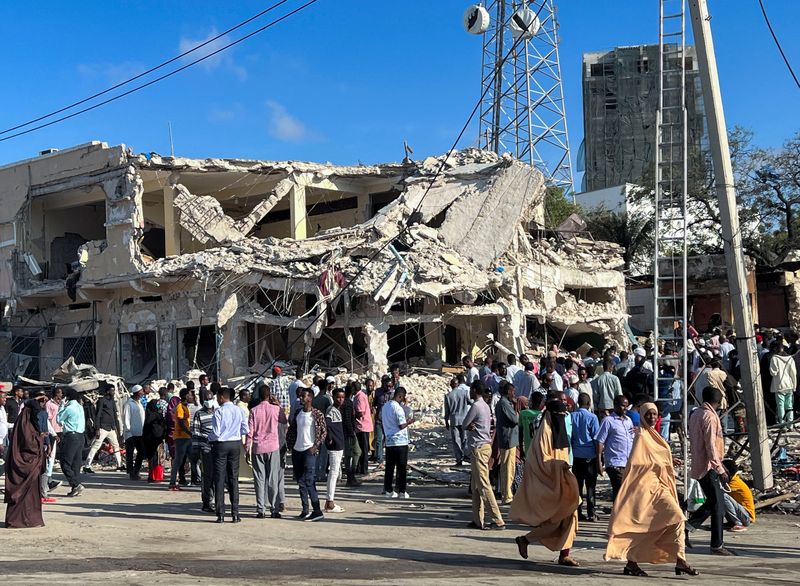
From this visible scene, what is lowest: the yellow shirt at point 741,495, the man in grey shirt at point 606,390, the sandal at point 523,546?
the sandal at point 523,546

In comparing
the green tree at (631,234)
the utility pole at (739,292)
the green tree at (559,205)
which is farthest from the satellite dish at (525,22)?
the utility pole at (739,292)

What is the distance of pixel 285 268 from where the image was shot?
80.6ft

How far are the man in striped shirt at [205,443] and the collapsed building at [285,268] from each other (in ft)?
30.6

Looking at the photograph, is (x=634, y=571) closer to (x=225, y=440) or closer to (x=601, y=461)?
(x=601, y=461)

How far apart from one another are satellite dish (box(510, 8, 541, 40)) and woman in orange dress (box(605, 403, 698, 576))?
85.8 feet

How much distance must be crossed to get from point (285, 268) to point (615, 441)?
574 inches

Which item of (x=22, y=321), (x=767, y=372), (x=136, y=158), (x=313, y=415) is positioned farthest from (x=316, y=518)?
(x=22, y=321)

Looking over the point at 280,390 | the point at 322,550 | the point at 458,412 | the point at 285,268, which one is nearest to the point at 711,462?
the point at 322,550

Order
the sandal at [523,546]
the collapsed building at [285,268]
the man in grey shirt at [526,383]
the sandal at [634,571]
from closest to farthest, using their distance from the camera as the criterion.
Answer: the sandal at [634,571], the sandal at [523,546], the man in grey shirt at [526,383], the collapsed building at [285,268]

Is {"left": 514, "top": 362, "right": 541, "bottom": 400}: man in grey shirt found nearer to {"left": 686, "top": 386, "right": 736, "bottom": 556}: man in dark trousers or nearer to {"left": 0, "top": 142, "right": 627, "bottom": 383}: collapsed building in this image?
{"left": 686, "top": 386, "right": 736, "bottom": 556}: man in dark trousers

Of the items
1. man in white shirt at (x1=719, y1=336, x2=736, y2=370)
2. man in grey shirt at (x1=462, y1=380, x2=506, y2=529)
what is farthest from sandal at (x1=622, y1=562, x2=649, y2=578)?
man in white shirt at (x1=719, y1=336, x2=736, y2=370)

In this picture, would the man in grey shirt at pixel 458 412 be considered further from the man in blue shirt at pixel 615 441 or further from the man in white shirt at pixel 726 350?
the man in white shirt at pixel 726 350

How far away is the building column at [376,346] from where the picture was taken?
24203mm

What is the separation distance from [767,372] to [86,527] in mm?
10965
